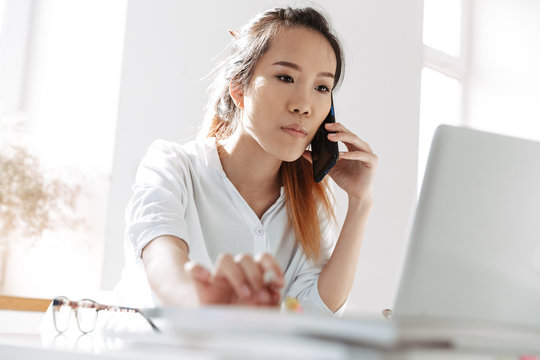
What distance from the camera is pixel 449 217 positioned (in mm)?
733

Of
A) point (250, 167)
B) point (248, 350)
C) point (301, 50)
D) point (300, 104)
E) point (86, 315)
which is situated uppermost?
point (301, 50)

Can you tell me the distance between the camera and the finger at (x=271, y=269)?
68cm

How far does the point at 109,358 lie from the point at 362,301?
2995 mm

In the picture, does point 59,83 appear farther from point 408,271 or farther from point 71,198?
point 408,271

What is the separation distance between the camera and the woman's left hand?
5.12ft

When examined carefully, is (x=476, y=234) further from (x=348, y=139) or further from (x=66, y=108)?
(x=66, y=108)

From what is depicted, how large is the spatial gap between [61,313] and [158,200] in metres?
0.28

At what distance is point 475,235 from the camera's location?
739 mm

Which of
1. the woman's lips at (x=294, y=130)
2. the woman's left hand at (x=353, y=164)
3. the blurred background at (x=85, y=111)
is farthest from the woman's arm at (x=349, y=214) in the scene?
the blurred background at (x=85, y=111)

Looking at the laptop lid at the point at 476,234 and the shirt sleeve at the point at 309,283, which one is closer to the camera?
the laptop lid at the point at 476,234

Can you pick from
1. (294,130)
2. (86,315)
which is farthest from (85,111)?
(86,315)

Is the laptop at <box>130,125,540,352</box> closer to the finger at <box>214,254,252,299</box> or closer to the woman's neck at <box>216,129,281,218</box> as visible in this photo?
the finger at <box>214,254,252,299</box>

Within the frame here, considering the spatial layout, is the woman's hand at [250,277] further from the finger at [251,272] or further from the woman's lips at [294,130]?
the woman's lips at [294,130]

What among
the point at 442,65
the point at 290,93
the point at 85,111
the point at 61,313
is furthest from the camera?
the point at 442,65
